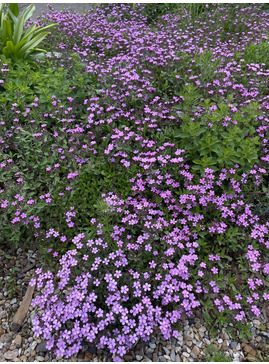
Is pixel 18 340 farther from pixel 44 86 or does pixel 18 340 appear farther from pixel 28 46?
pixel 28 46

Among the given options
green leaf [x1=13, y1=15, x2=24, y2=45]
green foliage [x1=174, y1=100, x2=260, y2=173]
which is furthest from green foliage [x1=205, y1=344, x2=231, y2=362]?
green leaf [x1=13, y1=15, x2=24, y2=45]

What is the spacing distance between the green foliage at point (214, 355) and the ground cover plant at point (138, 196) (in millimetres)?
227

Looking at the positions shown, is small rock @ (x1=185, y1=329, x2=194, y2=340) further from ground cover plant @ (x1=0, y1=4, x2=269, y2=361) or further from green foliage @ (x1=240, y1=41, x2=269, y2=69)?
green foliage @ (x1=240, y1=41, x2=269, y2=69)

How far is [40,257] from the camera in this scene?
326 cm

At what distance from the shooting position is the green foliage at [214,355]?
267cm

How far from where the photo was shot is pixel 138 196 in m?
3.60

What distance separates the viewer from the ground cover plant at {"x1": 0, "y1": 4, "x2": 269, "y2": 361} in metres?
2.81

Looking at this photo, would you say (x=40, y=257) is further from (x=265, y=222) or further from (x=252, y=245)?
(x=265, y=222)

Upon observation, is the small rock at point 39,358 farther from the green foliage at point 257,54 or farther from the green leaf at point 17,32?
the green foliage at point 257,54

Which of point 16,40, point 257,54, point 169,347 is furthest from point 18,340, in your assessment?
point 257,54

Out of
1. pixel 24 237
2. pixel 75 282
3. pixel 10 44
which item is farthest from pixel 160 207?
pixel 10 44

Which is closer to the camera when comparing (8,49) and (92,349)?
(92,349)

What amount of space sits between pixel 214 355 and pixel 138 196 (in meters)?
1.87

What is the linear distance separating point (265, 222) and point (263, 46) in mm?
3804
